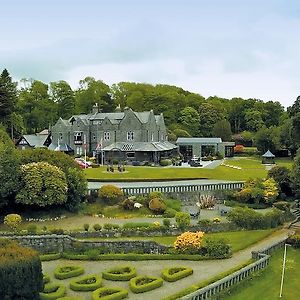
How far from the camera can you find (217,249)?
29359mm

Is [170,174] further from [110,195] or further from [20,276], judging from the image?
[20,276]

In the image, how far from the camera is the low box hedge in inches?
905

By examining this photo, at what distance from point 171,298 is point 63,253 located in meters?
10.6

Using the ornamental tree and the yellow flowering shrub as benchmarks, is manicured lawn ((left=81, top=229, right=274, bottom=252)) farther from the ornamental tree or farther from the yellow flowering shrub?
the ornamental tree

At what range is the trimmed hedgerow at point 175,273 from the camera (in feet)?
83.8

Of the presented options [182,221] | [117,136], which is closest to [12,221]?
[182,221]

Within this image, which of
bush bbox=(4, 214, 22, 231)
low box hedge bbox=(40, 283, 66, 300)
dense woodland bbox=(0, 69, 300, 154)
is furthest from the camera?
dense woodland bbox=(0, 69, 300, 154)

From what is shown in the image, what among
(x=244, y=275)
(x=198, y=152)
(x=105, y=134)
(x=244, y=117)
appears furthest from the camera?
(x=244, y=117)

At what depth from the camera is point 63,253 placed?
1216 inches

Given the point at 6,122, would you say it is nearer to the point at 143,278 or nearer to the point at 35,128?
the point at 35,128

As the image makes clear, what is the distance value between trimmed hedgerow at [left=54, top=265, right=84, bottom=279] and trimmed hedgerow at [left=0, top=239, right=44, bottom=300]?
4.01m

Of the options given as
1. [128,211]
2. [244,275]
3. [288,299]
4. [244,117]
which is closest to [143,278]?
[244,275]

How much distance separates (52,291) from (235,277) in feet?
30.0

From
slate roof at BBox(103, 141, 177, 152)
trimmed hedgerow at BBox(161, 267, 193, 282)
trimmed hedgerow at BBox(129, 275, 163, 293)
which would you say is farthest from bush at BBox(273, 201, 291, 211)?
slate roof at BBox(103, 141, 177, 152)
